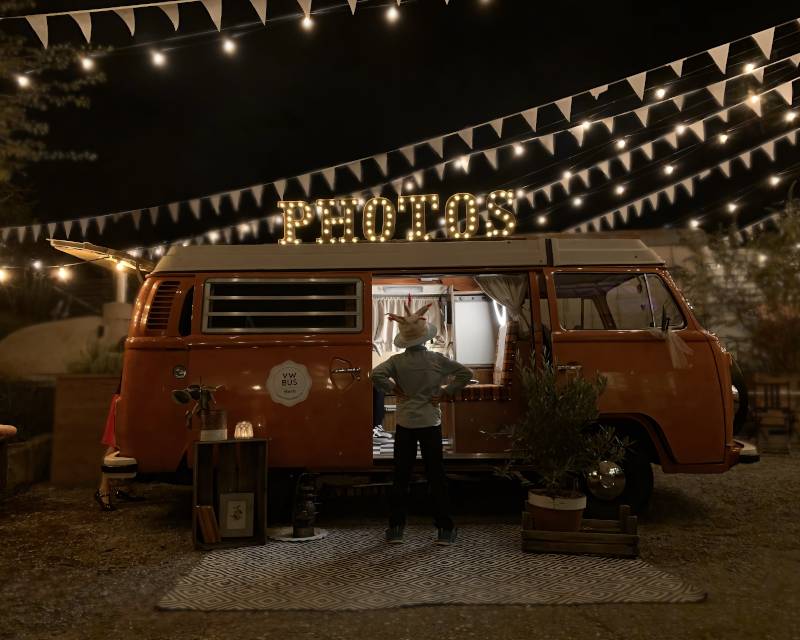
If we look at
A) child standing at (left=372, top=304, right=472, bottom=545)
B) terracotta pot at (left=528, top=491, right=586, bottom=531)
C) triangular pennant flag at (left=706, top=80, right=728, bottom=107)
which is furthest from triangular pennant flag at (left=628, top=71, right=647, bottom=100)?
terracotta pot at (left=528, top=491, right=586, bottom=531)

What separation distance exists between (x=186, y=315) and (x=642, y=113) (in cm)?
722

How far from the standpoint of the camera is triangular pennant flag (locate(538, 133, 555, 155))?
9688mm

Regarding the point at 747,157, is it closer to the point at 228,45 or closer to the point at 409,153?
the point at 409,153

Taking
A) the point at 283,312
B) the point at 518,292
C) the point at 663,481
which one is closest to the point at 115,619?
the point at 283,312

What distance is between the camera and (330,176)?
9.85m

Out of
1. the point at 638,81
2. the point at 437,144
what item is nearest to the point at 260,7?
the point at 437,144

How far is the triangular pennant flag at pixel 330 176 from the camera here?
9.70 meters

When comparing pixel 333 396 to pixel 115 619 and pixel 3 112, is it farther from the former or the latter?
pixel 3 112

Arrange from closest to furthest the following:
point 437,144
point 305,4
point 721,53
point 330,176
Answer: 1. point 305,4
2. point 721,53
3. point 437,144
4. point 330,176

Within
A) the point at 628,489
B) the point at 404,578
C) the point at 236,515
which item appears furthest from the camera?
the point at 628,489

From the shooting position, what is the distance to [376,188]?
11109mm

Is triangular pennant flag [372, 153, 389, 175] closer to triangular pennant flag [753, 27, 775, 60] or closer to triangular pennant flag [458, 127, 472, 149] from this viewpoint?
triangular pennant flag [458, 127, 472, 149]

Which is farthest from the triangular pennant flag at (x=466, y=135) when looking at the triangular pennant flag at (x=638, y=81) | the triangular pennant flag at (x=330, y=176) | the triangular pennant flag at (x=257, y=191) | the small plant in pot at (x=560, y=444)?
the small plant in pot at (x=560, y=444)

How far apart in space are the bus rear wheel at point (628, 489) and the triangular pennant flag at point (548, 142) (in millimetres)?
5624
